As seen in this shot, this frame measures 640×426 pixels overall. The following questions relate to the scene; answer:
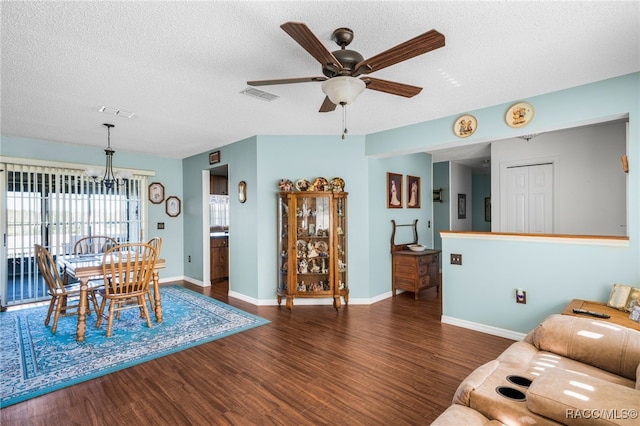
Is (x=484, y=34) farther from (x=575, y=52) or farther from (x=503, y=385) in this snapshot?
(x=503, y=385)

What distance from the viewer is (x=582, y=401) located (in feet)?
3.99

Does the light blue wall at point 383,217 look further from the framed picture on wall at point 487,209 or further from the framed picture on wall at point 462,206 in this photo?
the framed picture on wall at point 487,209

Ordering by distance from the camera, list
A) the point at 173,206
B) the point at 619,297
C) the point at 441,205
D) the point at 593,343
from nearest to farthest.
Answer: the point at 593,343 → the point at 619,297 → the point at 173,206 → the point at 441,205

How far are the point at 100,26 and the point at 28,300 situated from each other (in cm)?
486

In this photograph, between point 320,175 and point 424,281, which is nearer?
point 320,175

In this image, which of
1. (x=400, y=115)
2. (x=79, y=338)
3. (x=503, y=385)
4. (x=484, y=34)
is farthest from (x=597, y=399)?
(x=79, y=338)

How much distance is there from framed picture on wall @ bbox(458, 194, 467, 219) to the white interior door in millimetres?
2177

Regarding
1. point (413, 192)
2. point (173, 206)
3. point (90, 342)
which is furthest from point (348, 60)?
point (173, 206)

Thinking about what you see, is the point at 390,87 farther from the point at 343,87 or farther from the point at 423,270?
the point at 423,270

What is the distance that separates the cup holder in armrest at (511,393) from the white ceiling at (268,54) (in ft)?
6.51

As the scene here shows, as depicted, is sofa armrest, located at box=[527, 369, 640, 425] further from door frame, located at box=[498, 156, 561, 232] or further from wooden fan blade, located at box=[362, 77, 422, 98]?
door frame, located at box=[498, 156, 561, 232]

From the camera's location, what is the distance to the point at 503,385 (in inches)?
57.9

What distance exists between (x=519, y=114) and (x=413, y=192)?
257 cm

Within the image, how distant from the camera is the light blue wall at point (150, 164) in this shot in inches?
188
